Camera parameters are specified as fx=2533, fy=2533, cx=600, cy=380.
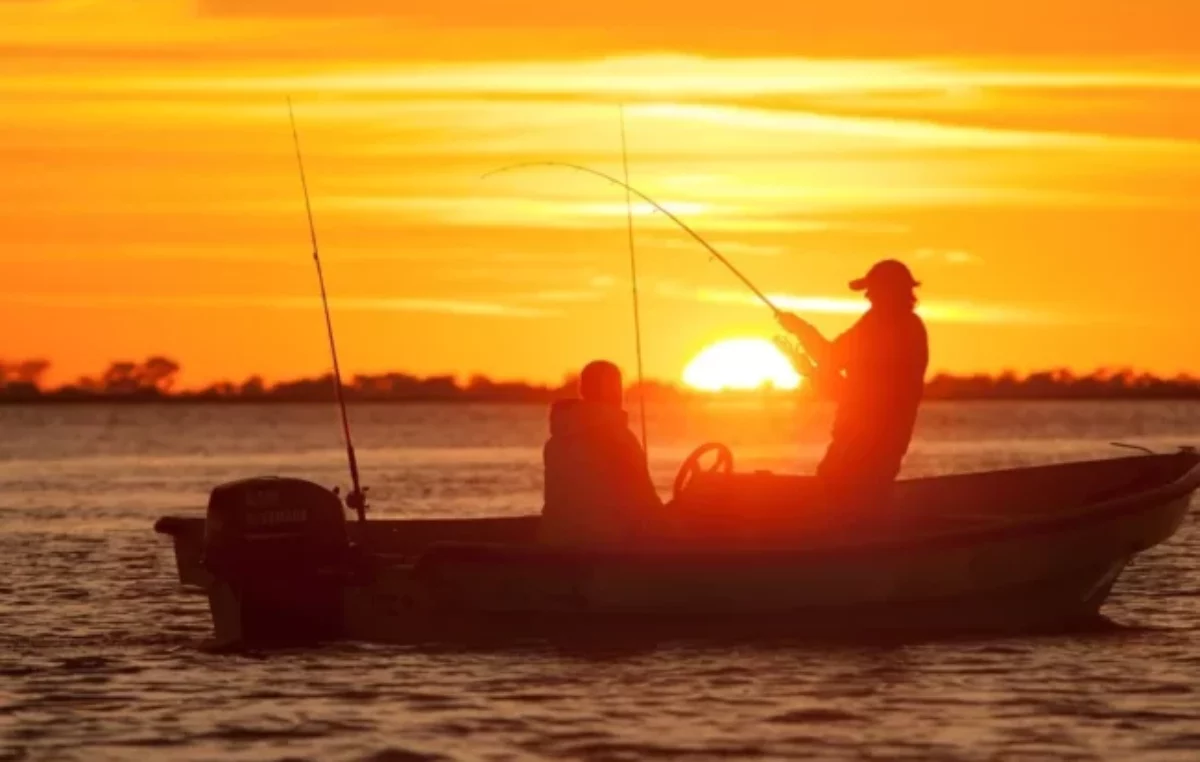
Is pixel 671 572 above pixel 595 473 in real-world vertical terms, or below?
below

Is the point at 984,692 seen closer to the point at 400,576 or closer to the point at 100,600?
the point at 400,576

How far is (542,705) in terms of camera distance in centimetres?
1352

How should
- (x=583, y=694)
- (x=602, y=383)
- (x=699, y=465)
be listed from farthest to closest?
(x=699, y=465) → (x=602, y=383) → (x=583, y=694)

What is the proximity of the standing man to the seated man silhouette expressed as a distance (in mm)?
1201

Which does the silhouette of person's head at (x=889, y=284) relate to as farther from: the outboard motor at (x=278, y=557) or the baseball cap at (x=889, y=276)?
the outboard motor at (x=278, y=557)

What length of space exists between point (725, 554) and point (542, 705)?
2394 mm

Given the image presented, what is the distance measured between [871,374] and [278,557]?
3776mm

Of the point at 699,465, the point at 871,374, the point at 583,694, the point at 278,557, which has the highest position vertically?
the point at 871,374

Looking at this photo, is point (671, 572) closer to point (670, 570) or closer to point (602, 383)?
point (670, 570)

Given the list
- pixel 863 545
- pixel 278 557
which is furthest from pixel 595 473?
pixel 278 557

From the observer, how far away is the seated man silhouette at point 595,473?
592 inches

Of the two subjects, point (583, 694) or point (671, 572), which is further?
Result: point (671, 572)

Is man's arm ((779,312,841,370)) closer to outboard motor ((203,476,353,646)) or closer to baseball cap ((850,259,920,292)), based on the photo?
baseball cap ((850,259,920,292))

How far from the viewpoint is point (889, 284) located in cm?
1551
